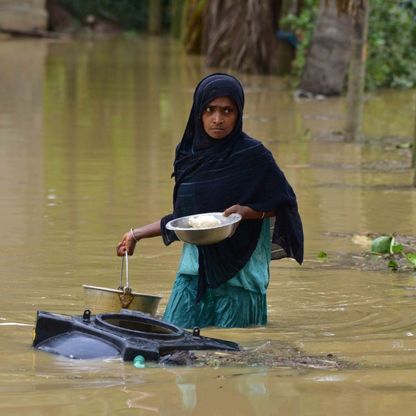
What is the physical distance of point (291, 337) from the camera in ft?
19.9

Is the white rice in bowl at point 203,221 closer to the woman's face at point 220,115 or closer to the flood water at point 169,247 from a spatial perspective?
the woman's face at point 220,115

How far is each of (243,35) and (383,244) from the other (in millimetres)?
17601

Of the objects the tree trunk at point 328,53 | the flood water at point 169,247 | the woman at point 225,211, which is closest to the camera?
the flood water at point 169,247

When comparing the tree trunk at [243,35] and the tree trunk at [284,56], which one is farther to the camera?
the tree trunk at [284,56]

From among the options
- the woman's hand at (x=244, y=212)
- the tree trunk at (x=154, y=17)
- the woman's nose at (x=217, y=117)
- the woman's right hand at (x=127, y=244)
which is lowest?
the tree trunk at (x=154, y=17)

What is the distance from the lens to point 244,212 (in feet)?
19.5

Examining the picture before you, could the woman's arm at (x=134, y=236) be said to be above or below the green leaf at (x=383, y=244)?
above

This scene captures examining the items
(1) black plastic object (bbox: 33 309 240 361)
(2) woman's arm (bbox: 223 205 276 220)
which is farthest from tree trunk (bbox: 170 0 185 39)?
(1) black plastic object (bbox: 33 309 240 361)

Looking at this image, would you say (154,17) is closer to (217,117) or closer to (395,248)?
(395,248)

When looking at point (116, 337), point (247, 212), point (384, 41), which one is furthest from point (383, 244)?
point (384, 41)

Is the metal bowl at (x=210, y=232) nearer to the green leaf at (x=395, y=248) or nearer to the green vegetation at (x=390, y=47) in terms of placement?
the green leaf at (x=395, y=248)

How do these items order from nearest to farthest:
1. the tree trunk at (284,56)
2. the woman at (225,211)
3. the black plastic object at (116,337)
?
1. the black plastic object at (116,337)
2. the woman at (225,211)
3. the tree trunk at (284,56)

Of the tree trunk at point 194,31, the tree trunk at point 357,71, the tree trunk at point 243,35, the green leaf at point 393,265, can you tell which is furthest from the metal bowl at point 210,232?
the tree trunk at point 194,31

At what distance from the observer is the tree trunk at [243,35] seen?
2456 cm
